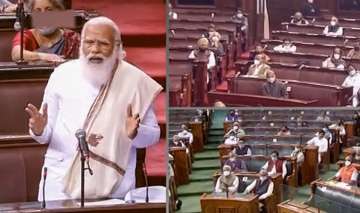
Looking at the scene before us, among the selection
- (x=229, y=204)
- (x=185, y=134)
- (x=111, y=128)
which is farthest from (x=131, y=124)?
(x=229, y=204)

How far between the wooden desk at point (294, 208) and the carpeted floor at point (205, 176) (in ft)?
0.07

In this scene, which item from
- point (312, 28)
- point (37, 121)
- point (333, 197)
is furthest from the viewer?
point (312, 28)

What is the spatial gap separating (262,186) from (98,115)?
552 millimetres

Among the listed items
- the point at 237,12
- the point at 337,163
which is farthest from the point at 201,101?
the point at 337,163

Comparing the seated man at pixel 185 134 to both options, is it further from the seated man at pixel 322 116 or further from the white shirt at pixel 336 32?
the white shirt at pixel 336 32

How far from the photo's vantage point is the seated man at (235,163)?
8.20ft

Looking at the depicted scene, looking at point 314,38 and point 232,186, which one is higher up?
point 314,38

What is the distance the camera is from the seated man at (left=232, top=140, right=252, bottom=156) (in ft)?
8.23

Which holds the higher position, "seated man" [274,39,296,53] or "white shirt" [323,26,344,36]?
"white shirt" [323,26,344,36]

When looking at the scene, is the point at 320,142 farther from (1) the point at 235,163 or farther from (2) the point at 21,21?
(2) the point at 21,21

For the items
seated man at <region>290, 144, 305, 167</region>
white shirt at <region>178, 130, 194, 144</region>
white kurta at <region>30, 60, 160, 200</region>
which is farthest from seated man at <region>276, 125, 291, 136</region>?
white kurta at <region>30, 60, 160, 200</region>

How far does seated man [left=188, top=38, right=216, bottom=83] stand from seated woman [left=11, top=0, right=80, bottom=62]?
377 millimetres

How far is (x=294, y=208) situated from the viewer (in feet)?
8.10

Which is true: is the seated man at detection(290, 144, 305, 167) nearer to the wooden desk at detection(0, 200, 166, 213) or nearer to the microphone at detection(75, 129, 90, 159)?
the wooden desk at detection(0, 200, 166, 213)
